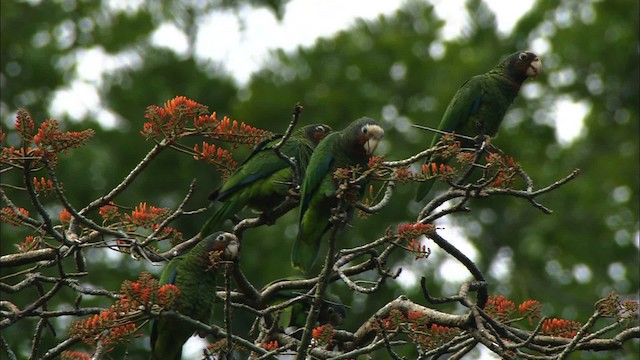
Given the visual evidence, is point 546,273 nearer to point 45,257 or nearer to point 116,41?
point 116,41

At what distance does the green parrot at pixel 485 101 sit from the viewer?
7523 millimetres

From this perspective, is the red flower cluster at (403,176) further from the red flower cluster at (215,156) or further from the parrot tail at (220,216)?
the parrot tail at (220,216)

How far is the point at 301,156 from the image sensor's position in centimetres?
648

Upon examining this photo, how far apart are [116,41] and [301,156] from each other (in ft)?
55.4

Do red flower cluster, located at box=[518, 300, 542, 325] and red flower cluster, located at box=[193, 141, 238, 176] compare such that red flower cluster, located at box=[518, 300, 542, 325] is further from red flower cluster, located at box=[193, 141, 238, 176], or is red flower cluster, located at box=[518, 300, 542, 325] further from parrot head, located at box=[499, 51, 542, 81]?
parrot head, located at box=[499, 51, 542, 81]

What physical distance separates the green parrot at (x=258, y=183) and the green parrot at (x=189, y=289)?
25cm

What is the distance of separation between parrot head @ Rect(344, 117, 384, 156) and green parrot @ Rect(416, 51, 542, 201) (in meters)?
1.74

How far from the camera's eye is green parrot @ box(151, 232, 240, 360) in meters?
5.64

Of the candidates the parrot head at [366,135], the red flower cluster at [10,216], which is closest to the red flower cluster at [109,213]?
the red flower cluster at [10,216]

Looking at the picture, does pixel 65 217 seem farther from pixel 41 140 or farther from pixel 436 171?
pixel 436 171

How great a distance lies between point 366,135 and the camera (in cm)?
566

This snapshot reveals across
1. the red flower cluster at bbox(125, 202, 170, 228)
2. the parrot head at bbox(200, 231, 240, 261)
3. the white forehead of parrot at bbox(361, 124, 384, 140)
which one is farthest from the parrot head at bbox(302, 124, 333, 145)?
the red flower cluster at bbox(125, 202, 170, 228)

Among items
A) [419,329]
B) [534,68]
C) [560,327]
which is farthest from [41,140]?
[534,68]

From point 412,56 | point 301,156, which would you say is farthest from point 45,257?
point 412,56
